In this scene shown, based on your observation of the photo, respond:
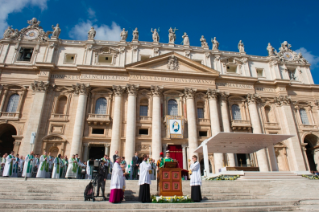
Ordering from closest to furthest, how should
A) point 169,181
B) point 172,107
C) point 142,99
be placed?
point 169,181, point 142,99, point 172,107

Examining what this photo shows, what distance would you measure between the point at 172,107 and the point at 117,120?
7333 mm

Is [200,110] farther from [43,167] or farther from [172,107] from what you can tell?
[43,167]

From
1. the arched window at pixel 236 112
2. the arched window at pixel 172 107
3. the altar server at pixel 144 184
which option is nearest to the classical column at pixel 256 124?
the arched window at pixel 236 112

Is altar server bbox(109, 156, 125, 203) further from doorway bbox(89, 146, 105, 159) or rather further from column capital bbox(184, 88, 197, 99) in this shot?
column capital bbox(184, 88, 197, 99)

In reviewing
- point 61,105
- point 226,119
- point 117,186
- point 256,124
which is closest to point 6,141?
point 61,105

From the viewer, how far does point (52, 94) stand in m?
27.1

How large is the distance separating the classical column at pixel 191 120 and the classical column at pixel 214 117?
2.23 metres

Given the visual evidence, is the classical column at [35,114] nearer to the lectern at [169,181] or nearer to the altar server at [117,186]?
the altar server at [117,186]

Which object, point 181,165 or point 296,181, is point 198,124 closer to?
point 181,165

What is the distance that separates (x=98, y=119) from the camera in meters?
26.0

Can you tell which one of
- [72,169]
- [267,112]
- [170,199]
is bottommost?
[170,199]

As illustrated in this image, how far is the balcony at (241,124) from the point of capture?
28.3m

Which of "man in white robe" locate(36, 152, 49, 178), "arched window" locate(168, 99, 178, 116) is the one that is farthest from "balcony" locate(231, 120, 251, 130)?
"man in white robe" locate(36, 152, 49, 178)

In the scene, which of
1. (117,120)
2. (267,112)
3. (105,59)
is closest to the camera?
(117,120)
